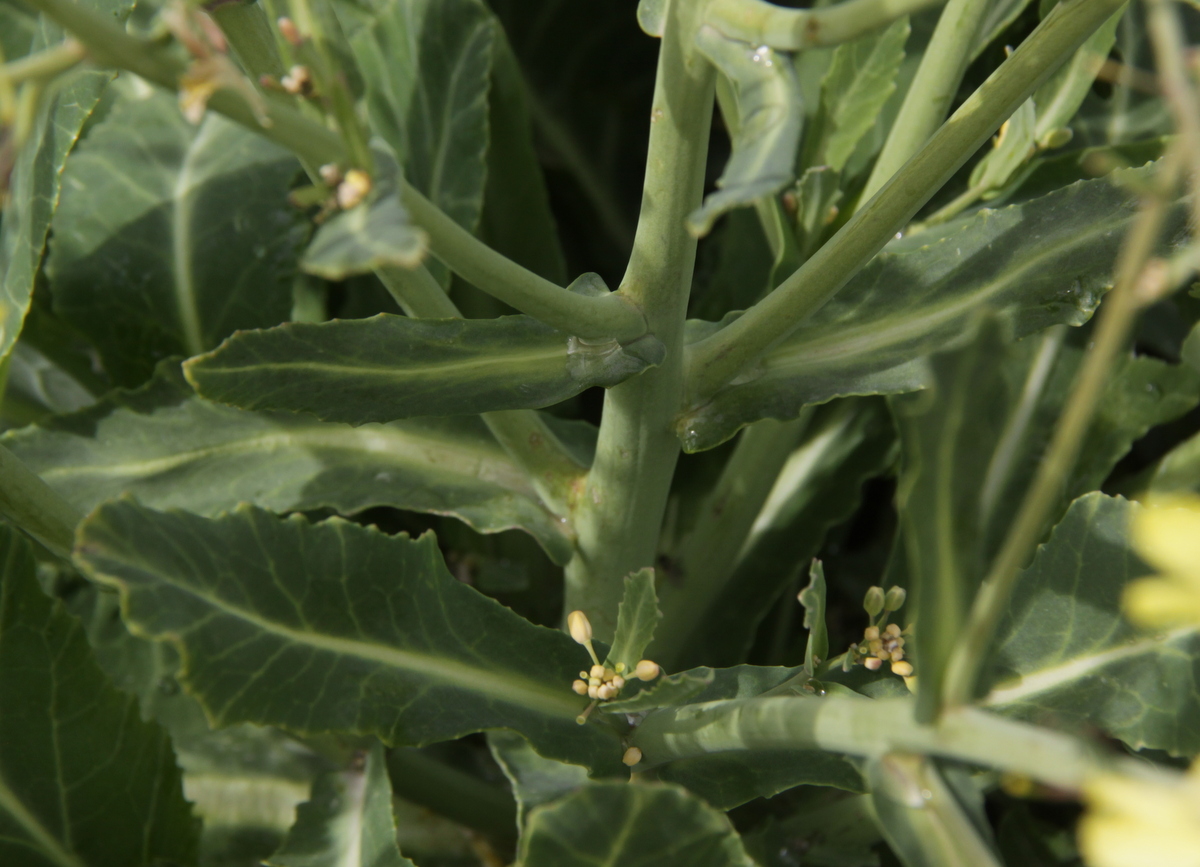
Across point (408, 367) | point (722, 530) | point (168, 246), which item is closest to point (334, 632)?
point (408, 367)

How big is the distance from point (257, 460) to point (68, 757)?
220 millimetres

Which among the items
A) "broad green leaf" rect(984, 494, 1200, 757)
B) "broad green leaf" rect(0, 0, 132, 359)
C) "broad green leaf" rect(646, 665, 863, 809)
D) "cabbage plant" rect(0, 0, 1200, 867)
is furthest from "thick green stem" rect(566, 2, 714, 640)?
"broad green leaf" rect(0, 0, 132, 359)

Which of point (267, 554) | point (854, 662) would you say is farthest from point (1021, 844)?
point (267, 554)

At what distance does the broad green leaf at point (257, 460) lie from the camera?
0.70m

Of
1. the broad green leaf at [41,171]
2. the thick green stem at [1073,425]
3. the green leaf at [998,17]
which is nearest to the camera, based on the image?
the thick green stem at [1073,425]

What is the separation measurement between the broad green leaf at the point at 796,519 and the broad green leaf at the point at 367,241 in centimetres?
55

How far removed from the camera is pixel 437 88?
0.83m

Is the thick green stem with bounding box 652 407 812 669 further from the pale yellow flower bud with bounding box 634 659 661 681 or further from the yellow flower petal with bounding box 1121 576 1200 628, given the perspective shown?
the yellow flower petal with bounding box 1121 576 1200 628

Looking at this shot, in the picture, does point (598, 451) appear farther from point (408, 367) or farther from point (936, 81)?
point (936, 81)

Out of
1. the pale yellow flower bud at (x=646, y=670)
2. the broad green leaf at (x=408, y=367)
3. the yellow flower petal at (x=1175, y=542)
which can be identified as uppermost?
the yellow flower petal at (x=1175, y=542)

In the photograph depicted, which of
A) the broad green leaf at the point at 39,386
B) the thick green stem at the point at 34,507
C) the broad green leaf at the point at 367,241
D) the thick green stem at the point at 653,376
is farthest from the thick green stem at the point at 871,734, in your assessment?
the broad green leaf at the point at 39,386

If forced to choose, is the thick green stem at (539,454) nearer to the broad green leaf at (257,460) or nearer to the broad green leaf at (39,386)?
the broad green leaf at (257,460)

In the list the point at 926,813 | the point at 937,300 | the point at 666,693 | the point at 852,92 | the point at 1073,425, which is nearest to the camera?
the point at 1073,425

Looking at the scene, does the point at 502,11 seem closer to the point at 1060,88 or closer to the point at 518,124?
the point at 518,124
